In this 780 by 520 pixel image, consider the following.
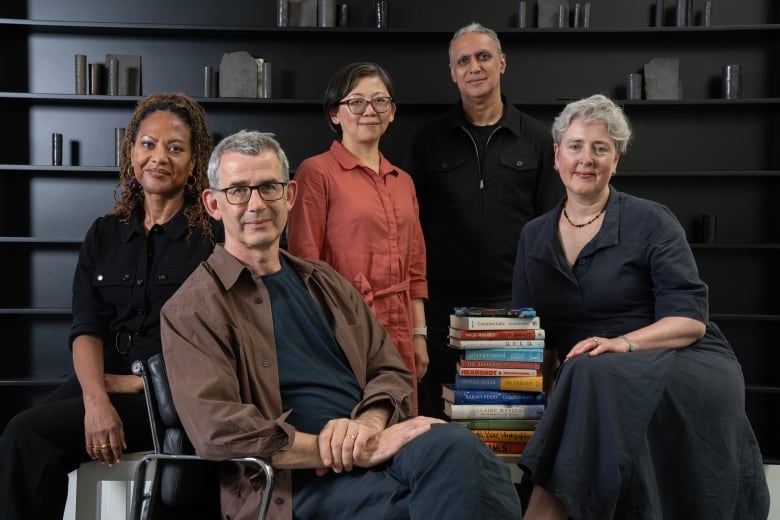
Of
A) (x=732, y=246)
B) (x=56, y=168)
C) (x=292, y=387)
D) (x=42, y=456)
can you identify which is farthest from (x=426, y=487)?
(x=56, y=168)

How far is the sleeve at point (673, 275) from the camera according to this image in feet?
8.36

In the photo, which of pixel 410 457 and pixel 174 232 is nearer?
pixel 410 457

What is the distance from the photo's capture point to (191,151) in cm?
289

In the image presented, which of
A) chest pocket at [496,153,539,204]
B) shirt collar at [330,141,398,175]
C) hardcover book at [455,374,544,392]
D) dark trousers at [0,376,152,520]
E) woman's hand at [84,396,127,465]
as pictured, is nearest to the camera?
dark trousers at [0,376,152,520]

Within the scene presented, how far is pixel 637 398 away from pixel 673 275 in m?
0.44

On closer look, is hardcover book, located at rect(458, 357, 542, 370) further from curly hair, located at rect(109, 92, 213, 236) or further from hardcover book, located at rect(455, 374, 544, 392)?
curly hair, located at rect(109, 92, 213, 236)

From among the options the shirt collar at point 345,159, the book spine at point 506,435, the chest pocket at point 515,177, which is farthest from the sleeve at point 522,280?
the chest pocket at point 515,177

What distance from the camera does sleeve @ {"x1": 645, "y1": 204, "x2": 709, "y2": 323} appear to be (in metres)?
2.55

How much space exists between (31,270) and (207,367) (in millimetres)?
3865

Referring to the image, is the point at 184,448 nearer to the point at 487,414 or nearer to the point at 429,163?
the point at 487,414

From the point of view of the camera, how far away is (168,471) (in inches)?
82.4

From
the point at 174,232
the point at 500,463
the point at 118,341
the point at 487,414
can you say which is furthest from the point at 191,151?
the point at 500,463

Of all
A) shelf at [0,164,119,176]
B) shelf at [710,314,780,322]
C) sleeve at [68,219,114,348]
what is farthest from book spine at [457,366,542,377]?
shelf at [0,164,119,176]

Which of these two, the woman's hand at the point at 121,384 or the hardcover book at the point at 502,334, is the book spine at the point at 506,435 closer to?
the hardcover book at the point at 502,334
